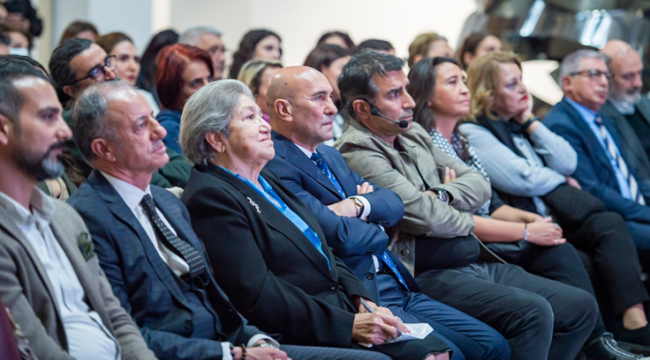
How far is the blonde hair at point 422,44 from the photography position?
14.8 feet

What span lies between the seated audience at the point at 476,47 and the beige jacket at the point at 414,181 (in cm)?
201

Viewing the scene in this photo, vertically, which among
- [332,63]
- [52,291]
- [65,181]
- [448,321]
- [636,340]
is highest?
[332,63]

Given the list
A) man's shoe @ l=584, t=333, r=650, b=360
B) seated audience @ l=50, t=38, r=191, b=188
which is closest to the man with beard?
seated audience @ l=50, t=38, r=191, b=188

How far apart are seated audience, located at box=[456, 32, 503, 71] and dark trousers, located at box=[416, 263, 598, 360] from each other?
89.3 inches

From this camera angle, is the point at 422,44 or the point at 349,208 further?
the point at 422,44

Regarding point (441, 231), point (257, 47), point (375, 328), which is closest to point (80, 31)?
point (257, 47)

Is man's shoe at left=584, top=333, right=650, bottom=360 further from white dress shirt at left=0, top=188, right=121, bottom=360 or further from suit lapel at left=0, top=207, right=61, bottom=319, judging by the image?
suit lapel at left=0, top=207, right=61, bottom=319

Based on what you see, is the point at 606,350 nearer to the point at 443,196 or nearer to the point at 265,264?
the point at 443,196

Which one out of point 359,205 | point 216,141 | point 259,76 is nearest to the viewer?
point 216,141

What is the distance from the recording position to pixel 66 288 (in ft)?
5.25

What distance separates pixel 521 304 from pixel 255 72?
5.88 feet

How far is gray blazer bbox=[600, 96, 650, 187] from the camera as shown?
427 cm

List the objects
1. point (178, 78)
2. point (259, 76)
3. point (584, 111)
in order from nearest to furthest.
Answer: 1. point (178, 78)
2. point (259, 76)
3. point (584, 111)

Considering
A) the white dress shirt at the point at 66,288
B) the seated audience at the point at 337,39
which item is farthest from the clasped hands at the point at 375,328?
the seated audience at the point at 337,39
